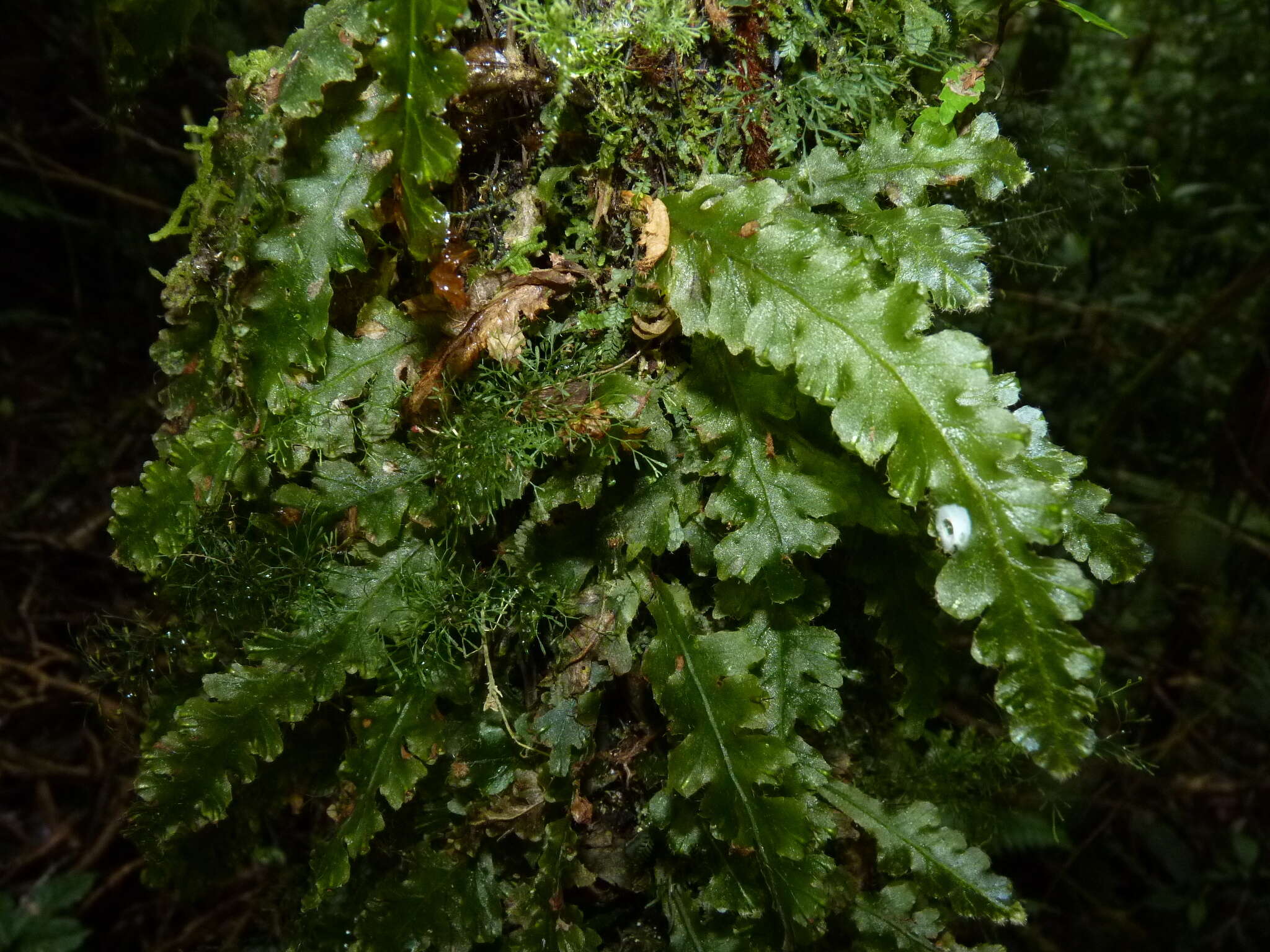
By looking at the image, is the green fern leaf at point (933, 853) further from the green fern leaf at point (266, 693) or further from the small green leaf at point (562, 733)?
the green fern leaf at point (266, 693)

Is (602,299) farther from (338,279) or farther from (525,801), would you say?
(525,801)

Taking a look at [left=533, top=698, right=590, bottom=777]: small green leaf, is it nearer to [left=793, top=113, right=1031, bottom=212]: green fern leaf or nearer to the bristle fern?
the bristle fern

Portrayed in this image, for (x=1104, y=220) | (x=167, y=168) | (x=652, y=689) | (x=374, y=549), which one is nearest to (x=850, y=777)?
(x=652, y=689)

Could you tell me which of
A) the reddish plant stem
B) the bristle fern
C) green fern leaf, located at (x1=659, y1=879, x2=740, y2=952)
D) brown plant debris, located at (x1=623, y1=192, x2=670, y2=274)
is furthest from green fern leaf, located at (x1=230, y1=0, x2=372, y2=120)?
green fern leaf, located at (x1=659, y1=879, x2=740, y2=952)

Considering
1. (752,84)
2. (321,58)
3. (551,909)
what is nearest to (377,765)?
(551,909)

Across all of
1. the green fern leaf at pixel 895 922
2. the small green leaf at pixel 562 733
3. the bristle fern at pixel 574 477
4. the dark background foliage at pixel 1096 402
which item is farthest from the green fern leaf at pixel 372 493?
the dark background foliage at pixel 1096 402

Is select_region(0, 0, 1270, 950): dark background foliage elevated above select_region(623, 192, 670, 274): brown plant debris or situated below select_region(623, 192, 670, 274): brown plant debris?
below

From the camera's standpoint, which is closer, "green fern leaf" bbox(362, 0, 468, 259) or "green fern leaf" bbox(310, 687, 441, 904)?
"green fern leaf" bbox(362, 0, 468, 259)

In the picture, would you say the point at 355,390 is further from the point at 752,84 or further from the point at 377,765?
the point at 752,84
